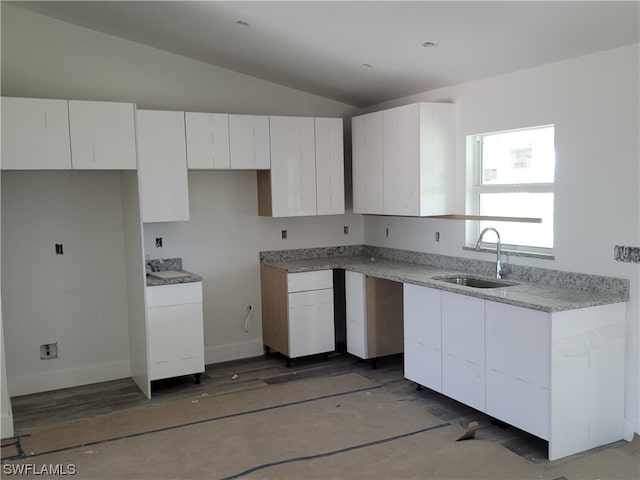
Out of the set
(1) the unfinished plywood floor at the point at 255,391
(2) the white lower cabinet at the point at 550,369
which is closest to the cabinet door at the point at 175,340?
(1) the unfinished plywood floor at the point at 255,391

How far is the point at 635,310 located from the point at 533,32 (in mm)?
1737

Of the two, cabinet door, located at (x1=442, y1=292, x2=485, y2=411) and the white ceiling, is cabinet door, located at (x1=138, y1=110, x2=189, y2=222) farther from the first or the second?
cabinet door, located at (x1=442, y1=292, x2=485, y2=411)

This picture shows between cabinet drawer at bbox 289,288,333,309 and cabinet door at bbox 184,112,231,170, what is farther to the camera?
cabinet drawer at bbox 289,288,333,309

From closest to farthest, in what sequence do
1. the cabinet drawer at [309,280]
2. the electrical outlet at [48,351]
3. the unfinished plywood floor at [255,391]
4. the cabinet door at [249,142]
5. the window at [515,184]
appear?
the unfinished plywood floor at [255,391]
the window at [515,184]
the electrical outlet at [48,351]
the cabinet door at [249,142]
the cabinet drawer at [309,280]

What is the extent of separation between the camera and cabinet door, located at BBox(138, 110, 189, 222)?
15.0 feet

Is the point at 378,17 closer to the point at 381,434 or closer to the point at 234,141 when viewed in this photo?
the point at 234,141

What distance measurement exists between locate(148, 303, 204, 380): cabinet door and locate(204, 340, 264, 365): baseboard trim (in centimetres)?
61

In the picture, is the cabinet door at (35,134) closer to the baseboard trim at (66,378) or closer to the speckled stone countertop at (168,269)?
the speckled stone countertop at (168,269)

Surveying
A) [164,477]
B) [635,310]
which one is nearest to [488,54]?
[635,310]

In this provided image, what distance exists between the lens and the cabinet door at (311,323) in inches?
202

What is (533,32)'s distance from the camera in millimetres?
3377

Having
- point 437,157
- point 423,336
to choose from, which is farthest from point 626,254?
point 437,157

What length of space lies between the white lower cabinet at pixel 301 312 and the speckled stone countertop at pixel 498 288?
11 centimetres

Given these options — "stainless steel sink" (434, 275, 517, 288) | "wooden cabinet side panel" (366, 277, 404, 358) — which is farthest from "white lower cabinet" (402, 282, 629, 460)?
"wooden cabinet side panel" (366, 277, 404, 358)
